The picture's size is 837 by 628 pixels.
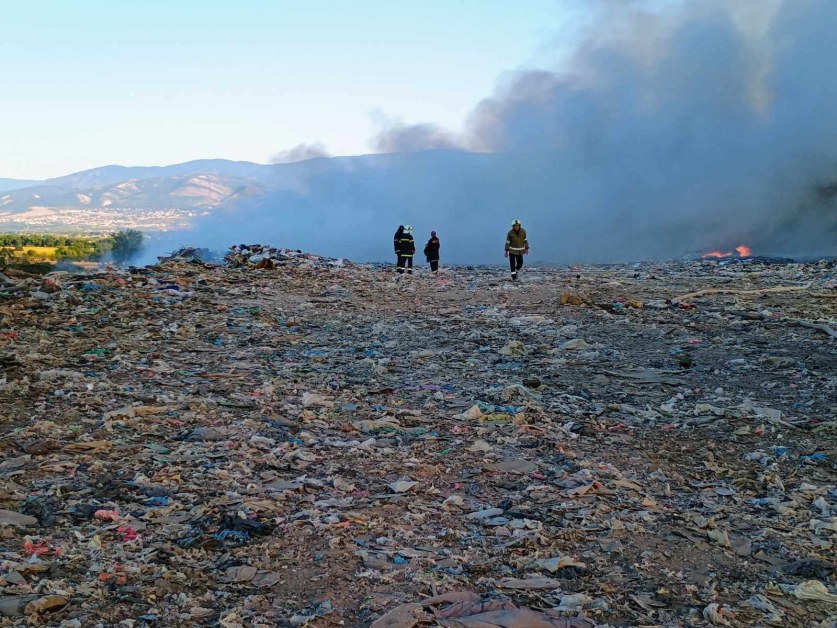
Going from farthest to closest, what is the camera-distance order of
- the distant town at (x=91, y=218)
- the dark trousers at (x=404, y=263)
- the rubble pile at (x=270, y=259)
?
the distant town at (x=91, y=218) → the dark trousers at (x=404, y=263) → the rubble pile at (x=270, y=259)

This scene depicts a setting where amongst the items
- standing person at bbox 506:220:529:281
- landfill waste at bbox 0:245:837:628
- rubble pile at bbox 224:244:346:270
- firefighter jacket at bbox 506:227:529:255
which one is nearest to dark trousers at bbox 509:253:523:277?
standing person at bbox 506:220:529:281

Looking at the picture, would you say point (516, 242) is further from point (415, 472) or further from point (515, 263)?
point (415, 472)

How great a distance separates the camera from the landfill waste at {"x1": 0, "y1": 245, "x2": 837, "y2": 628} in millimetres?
2656

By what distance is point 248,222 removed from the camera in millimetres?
57875

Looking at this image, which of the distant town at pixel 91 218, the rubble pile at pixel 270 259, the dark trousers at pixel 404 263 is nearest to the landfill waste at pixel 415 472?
the rubble pile at pixel 270 259

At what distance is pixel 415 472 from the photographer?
4.08 m

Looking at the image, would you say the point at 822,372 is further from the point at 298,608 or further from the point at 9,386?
the point at 9,386

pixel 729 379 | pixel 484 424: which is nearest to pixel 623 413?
pixel 484 424

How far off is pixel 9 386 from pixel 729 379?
19.3ft

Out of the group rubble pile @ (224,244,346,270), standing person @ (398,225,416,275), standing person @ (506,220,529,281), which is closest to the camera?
standing person @ (506,220,529,281)

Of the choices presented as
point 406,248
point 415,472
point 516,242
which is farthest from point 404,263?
point 415,472

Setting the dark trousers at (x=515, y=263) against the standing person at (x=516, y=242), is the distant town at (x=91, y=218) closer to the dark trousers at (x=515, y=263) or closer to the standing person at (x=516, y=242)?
the dark trousers at (x=515, y=263)

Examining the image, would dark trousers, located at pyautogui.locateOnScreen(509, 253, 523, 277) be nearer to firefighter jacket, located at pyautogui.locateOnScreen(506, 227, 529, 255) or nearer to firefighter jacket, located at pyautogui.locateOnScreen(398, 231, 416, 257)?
firefighter jacket, located at pyautogui.locateOnScreen(506, 227, 529, 255)

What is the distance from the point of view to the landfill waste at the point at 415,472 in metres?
2.66
